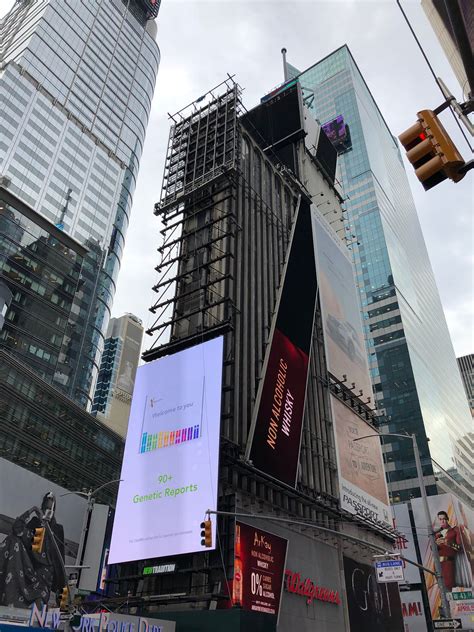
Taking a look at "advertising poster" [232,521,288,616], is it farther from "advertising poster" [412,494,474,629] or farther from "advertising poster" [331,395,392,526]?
"advertising poster" [412,494,474,629]

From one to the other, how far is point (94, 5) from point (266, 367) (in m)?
156

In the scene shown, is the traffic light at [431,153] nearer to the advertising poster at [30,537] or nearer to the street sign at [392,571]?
the street sign at [392,571]

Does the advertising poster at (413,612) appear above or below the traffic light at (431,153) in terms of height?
above

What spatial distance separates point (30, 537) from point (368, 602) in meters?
27.2

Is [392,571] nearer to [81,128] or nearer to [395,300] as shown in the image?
[395,300]

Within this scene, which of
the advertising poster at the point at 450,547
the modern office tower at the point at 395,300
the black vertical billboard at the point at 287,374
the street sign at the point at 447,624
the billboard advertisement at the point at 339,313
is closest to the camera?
the street sign at the point at 447,624

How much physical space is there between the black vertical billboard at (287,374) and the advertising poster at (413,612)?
5306 centimetres

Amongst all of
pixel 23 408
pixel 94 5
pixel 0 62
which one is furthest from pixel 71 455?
pixel 94 5

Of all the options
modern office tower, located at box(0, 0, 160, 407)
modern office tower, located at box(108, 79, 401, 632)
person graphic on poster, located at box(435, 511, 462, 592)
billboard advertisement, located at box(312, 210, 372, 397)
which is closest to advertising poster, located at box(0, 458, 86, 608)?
modern office tower, located at box(108, 79, 401, 632)

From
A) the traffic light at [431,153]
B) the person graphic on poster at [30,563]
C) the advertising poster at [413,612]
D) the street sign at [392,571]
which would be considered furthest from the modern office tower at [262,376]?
the advertising poster at [413,612]

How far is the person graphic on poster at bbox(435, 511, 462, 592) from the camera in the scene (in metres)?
75.2

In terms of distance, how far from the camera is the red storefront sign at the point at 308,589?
106ft

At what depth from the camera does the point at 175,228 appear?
46156 mm

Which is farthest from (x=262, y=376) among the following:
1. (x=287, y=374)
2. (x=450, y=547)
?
(x=450, y=547)
